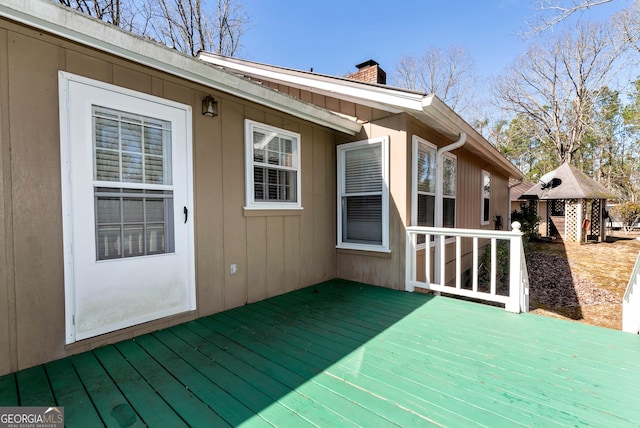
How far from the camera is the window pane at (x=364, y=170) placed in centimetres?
438

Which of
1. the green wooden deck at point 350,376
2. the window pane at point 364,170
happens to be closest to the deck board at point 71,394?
the green wooden deck at point 350,376

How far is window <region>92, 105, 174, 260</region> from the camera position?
8.18 ft

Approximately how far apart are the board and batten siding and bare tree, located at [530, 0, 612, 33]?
208 inches

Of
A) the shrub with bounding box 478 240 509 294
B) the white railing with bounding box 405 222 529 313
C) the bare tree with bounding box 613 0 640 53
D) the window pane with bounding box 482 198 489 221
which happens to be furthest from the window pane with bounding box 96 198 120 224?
the bare tree with bounding box 613 0 640 53

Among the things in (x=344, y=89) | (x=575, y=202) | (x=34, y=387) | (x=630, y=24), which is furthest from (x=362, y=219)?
(x=575, y=202)

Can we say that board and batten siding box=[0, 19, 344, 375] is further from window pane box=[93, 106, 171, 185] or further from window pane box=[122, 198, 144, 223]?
window pane box=[122, 198, 144, 223]

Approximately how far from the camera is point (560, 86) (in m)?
17.9

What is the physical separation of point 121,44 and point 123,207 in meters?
1.30

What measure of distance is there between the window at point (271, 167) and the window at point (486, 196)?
6.25 meters

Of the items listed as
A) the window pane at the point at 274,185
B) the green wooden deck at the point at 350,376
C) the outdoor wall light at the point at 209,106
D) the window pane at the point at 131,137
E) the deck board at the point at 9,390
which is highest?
the outdoor wall light at the point at 209,106

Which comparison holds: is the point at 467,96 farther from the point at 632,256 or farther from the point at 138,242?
the point at 138,242

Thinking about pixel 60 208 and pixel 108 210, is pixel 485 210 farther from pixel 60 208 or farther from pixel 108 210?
pixel 60 208

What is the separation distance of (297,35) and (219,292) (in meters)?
10.3

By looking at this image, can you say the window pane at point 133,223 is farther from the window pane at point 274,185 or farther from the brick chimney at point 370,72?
the brick chimney at point 370,72
